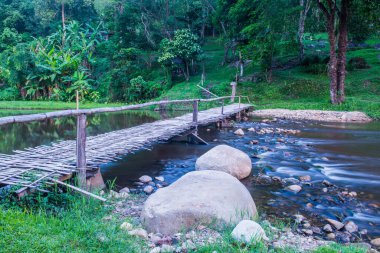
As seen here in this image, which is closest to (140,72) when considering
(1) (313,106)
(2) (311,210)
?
(1) (313,106)

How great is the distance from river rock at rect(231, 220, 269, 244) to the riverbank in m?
14.0

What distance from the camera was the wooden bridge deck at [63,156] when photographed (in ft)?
14.0

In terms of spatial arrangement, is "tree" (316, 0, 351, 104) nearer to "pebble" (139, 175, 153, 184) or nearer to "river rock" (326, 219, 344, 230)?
"pebble" (139, 175, 153, 184)

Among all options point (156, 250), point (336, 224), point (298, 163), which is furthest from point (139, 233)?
point (298, 163)

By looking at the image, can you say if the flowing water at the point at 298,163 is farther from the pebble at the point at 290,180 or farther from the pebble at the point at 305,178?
the pebble at the point at 290,180

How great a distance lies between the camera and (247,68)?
27062mm

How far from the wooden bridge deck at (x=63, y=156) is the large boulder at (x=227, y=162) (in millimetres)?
1239

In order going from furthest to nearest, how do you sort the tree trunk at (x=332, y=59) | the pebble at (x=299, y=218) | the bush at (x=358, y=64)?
the bush at (x=358, y=64) < the tree trunk at (x=332, y=59) < the pebble at (x=299, y=218)

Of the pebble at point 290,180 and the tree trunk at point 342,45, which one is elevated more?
the tree trunk at point 342,45

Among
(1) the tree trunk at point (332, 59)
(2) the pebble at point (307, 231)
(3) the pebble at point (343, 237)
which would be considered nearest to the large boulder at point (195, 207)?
(2) the pebble at point (307, 231)

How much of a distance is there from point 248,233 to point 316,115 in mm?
14803

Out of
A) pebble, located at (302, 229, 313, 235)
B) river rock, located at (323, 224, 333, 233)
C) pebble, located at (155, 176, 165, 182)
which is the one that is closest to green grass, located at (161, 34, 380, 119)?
pebble, located at (155, 176, 165, 182)

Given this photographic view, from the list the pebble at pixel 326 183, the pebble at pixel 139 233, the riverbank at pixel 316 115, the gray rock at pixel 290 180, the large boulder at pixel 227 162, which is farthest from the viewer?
the riverbank at pixel 316 115

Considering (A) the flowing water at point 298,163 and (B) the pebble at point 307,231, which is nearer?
(B) the pebble at point 307,231
